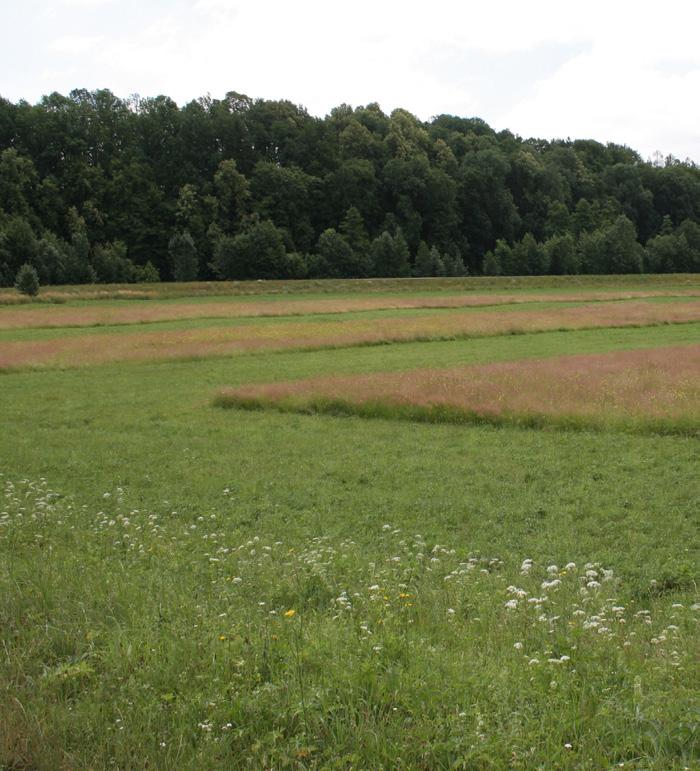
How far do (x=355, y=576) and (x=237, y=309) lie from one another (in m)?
56.1

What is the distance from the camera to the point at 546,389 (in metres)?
22.7

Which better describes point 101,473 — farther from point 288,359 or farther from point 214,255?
point 214,255

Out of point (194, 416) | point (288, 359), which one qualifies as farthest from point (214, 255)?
point (194, 416)

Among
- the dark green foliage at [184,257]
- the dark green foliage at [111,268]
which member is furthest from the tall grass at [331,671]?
the dark green foliage at [184,257]

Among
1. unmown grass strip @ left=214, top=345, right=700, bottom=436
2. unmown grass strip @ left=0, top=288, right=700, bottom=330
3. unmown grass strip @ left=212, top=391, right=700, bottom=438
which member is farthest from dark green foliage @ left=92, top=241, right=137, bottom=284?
unmown grass strip @ left=212, top=391, right=700, bottom=438

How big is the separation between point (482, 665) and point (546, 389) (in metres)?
17.9

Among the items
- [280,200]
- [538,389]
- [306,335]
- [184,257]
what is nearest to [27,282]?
[184,257]

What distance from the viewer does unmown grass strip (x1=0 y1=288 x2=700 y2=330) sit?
5475 centimetres

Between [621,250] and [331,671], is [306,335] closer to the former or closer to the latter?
[331,671]

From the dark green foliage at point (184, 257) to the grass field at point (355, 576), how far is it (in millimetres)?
83529

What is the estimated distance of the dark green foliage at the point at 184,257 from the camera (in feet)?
357

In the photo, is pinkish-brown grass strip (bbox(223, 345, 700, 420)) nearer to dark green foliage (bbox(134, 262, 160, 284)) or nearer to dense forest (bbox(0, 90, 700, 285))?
dense forest (bbox(0, 90, 700, 285))

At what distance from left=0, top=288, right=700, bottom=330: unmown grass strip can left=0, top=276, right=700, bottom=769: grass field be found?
91.6 feet

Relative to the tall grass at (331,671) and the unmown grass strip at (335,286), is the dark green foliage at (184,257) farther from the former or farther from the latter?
the tall grass at (331,671)
